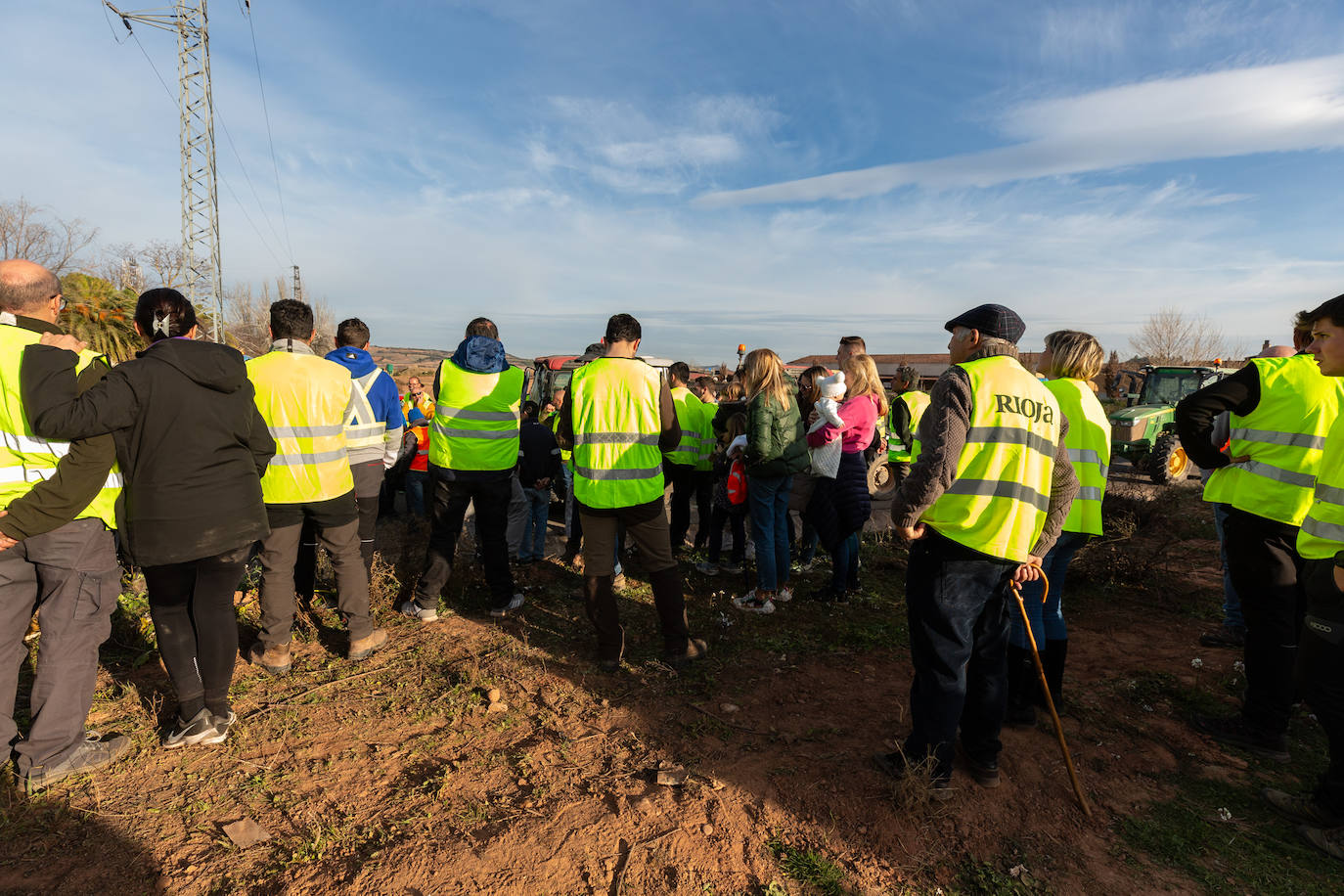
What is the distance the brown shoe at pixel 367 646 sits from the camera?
3926 millimetres

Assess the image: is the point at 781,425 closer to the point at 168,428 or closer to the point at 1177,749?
the point at 1177,749

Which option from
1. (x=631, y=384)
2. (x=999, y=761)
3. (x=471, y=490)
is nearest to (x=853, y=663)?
(x=999, y=761)

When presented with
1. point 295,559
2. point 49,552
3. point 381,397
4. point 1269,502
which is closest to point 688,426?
point 381,397

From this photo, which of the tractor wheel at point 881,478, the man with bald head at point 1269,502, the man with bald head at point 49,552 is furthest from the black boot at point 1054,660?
the tractor wheel at point 881,478

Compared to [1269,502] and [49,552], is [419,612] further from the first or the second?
[1269,502]

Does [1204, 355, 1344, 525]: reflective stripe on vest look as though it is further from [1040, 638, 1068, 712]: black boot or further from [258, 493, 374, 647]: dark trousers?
[258, 493, 374, 647]: dark trousers

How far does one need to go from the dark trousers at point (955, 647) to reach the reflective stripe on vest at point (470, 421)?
2847 mm

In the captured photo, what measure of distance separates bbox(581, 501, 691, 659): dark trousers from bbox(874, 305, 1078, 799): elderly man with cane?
1.57 meters

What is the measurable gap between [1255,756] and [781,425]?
10.1 feet

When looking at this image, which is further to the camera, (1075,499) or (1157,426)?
(1157,426)

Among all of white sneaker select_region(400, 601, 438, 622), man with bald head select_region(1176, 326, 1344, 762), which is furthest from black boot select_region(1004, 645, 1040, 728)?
white sneaker select_region(400, 601, 438, 622)

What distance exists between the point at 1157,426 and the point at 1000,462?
1228 cm

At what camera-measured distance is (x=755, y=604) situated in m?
4.93

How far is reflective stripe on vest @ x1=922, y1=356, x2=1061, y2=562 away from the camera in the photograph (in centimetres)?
249
